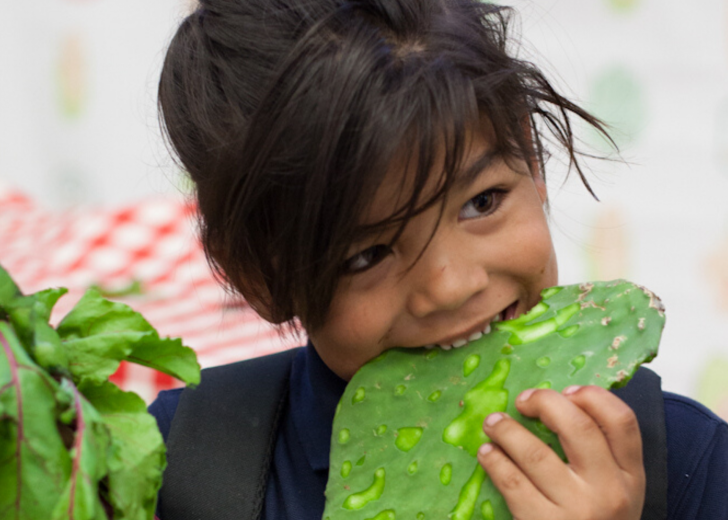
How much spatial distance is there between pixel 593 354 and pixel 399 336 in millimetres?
183

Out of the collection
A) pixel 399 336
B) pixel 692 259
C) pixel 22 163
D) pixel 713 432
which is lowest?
pixel 22 163

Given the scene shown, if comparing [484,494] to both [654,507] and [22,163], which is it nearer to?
[654,507]

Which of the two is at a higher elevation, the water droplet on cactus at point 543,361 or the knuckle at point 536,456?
the water droplet on cactus at point 543,361

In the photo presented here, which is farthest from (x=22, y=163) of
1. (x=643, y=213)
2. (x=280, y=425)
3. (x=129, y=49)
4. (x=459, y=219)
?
(x=459, y=219)

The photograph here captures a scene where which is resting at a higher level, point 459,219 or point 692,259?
point 459,219

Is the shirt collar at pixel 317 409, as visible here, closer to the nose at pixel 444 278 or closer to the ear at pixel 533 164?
the nose at pixel 444 278

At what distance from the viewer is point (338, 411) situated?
2.58ft

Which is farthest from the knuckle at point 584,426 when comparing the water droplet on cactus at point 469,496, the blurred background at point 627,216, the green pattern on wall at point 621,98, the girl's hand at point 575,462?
the green pattern on wall at point 621,98

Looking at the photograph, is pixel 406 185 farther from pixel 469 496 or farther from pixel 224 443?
pixel 224 443

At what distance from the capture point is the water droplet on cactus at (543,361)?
2.31 ft

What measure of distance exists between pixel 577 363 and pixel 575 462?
0.09m

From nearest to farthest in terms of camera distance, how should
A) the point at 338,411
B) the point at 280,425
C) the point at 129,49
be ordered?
the point at 338,411
the point at 280,425
the point at 129,49

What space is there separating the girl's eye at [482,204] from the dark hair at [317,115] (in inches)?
1.6

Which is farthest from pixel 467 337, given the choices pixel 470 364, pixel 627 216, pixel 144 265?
pixel 627 216
